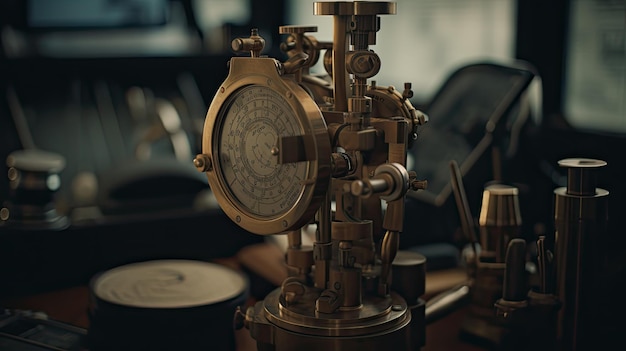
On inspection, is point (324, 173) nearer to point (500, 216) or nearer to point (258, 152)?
point (258, 152)

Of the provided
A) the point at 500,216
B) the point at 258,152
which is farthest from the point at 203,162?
the point at 500,216

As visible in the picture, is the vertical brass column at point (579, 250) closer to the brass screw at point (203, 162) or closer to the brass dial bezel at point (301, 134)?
the brass dial bezel at point (301, 134)

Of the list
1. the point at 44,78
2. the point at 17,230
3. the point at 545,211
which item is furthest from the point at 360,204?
the point at 44,78

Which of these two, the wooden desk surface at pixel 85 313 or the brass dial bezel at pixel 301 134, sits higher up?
the brass dial bezel at pixel 301 134

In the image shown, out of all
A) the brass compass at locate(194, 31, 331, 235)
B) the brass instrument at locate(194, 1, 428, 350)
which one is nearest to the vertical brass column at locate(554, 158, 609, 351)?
the brass instrument at locate(194, 1, 428, 350)

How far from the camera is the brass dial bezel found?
952mm

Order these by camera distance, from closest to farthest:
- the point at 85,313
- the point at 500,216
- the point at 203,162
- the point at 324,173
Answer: the point at 324,173
the point at 203,162
the point at 500,216
the point at 85,313

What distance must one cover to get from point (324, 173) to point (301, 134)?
0.16ft

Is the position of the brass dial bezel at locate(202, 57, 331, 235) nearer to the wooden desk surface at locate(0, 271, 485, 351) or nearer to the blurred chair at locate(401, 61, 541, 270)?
the wooden desk surface at locate(0, 271, 485, 351)

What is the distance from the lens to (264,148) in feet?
3.31

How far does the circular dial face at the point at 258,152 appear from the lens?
98 centimetres

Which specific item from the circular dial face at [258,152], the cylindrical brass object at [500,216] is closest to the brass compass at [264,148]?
the circular dial face at [258,152]

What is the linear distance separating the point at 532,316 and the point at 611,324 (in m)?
0.13

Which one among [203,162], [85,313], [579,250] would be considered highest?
[203,162]
